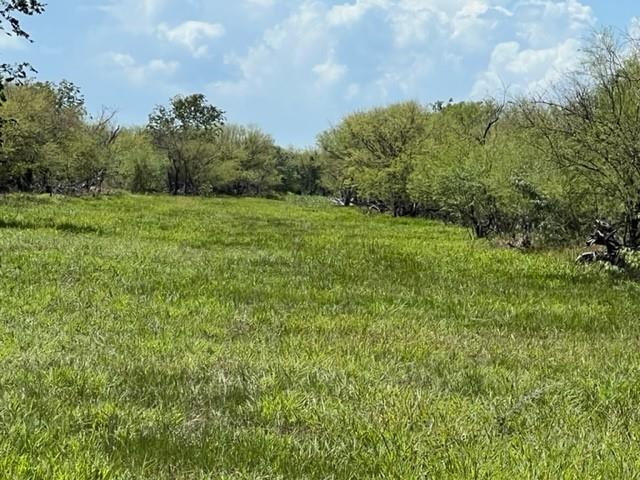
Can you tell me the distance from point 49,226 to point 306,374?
17324 millimetres

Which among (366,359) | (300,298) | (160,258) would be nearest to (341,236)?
(160,258)

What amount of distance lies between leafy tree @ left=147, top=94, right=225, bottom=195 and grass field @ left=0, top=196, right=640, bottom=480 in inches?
2726

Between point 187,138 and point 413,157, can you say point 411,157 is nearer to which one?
point 413,157

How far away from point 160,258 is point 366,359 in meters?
8.63

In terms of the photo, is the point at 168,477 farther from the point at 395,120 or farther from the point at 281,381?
the point at 395,120

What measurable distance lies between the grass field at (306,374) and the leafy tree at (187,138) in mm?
69231

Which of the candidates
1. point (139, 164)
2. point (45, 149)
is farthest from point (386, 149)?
point (139, 164)

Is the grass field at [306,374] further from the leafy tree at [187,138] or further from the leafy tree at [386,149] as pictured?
the leafy tree at [187,138]

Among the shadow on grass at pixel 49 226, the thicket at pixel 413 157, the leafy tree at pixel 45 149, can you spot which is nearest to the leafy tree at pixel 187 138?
the thicket at pixel 413 157

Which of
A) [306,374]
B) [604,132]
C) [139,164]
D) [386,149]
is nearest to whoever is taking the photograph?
[306,374]

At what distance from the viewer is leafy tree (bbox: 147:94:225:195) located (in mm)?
80125

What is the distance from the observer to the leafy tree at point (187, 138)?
80.1m

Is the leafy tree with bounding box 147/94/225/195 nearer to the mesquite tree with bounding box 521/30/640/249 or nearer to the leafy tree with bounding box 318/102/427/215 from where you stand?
the leafy tree with bounding box 318/102/427/215

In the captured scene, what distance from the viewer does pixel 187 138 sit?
8369 centimetres
